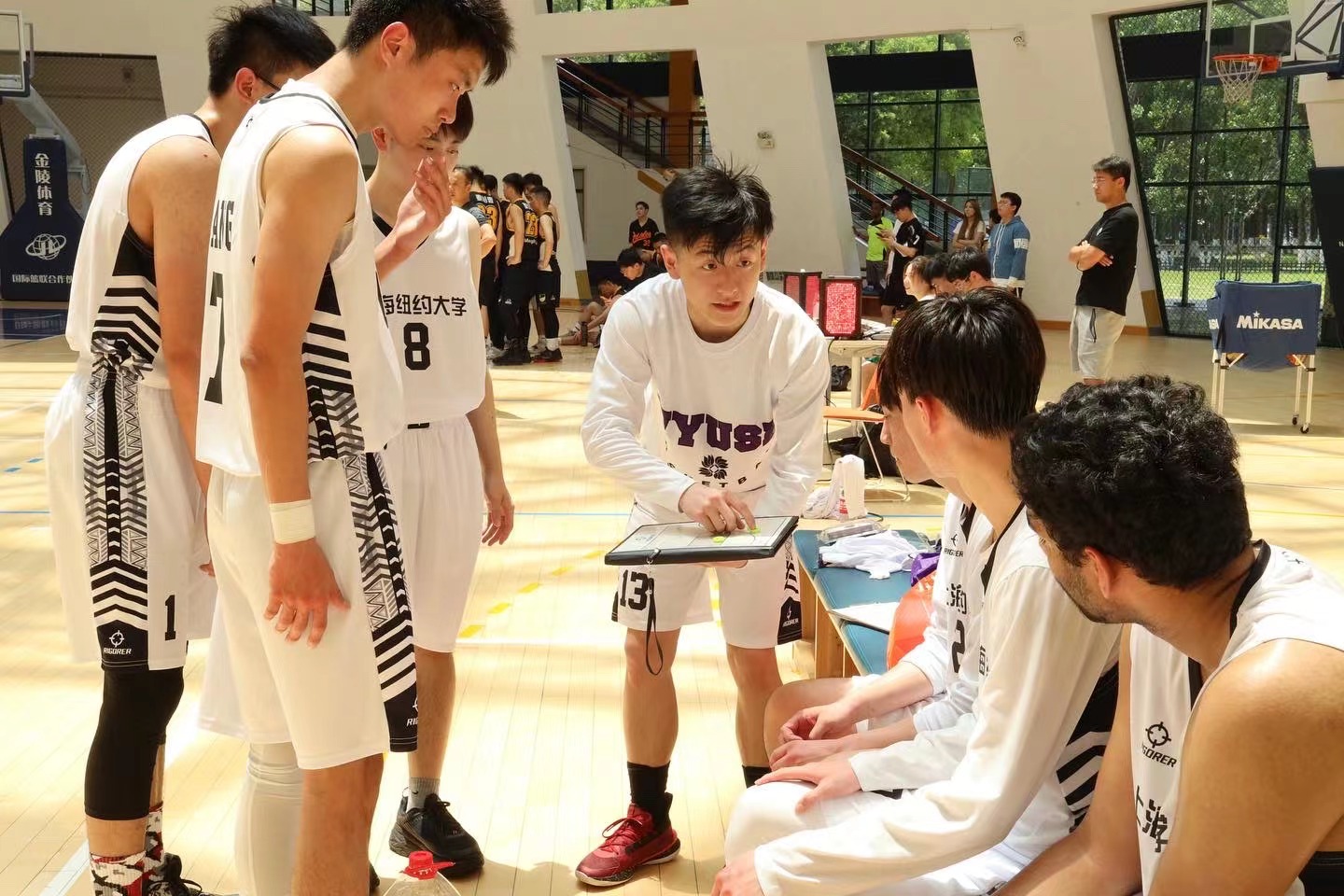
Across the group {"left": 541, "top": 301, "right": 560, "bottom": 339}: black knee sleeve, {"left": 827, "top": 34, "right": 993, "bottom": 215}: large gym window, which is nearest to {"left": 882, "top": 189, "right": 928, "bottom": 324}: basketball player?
{"left": 541, "top": 301, "right": 560, "bottom": 339}: black knee sleeve

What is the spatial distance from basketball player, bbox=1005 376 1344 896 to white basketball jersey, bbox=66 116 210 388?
1.53 metres

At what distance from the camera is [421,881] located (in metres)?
2.23

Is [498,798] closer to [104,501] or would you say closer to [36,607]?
[104,501]

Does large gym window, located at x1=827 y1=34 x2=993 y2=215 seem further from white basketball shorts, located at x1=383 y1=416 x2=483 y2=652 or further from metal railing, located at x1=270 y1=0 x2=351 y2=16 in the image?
white basketball shorts, located at x1=383 y1=416 x2=483 y2=652

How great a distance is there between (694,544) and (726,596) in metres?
0.48

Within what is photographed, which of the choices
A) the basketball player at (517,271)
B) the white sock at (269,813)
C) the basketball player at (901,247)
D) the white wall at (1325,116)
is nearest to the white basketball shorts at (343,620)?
the white sock at (269,813)

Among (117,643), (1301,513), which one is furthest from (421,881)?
(1301,513)

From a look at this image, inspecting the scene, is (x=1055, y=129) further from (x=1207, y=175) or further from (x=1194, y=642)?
(x=1194, y=642)

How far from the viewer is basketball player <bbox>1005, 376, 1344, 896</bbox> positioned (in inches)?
46.7

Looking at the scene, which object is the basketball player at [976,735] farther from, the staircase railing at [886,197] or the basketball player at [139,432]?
the staircase railing at [886,197]

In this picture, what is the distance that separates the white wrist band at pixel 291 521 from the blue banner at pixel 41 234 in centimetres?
1721

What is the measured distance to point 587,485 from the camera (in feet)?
23.2

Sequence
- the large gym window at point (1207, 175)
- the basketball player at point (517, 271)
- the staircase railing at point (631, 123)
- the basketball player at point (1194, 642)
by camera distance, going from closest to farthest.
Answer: the basketball player at point (1194, 642)
the basketball player at point (517, 271)
the large gym window at point (1207, 175)
the staircase railing at point (631, 123)

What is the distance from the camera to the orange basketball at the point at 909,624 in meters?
2.56
